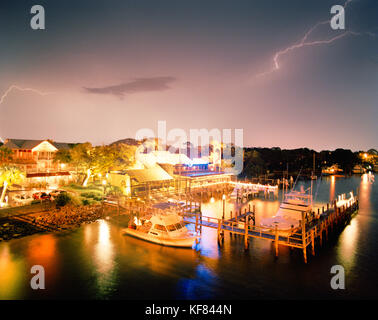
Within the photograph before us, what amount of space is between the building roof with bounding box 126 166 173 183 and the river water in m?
10.8

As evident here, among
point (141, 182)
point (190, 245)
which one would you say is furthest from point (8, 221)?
point (190, 245)

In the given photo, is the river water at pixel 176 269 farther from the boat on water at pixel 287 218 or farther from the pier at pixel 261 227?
the boat on water at pixel 287 218

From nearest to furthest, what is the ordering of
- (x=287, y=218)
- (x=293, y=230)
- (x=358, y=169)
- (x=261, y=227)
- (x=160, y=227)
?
(x=261, y=227), (x=160, y=227), (x=293, y=230), (x=287, y=218), (x=358, y=169)

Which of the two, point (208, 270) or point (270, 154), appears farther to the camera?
point (270, 154)

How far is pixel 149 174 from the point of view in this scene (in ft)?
129

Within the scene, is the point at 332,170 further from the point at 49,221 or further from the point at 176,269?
the point at 49,221

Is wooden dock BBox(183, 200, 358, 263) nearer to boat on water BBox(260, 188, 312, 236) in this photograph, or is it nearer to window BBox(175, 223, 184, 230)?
boat on water BBox(260, 188, 312, 236)

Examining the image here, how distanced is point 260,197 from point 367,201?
73.5 ft

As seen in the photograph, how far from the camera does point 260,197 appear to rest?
51375 millimetres

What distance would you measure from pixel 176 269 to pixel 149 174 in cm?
2101

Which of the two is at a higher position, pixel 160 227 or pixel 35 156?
pixel 35 156

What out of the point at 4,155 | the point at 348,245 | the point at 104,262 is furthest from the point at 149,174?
the point at 348,245
